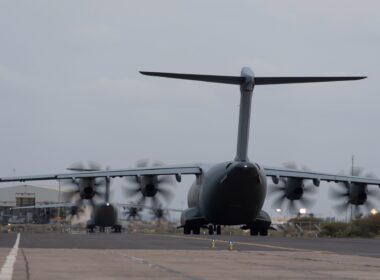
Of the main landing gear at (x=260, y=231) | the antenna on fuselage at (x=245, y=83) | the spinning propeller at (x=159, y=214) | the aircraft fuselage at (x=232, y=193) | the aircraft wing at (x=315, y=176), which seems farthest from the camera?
the spinning propeller at (x=159, y=214)

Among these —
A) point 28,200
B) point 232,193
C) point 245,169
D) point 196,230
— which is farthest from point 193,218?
point 28,200

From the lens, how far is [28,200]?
142 m

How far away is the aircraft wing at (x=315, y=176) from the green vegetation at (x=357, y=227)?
1058 cm

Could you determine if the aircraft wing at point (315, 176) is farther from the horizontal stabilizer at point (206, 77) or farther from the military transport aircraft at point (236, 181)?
the horizontal stabilizer at point (206, 77)

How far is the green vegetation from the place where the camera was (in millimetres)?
62362

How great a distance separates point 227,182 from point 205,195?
4.01m

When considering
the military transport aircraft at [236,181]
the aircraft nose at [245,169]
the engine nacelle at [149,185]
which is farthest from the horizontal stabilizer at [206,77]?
the engine nacelle at [149,185]

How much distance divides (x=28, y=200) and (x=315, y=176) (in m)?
96.7

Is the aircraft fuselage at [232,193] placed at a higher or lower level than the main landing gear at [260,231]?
higher

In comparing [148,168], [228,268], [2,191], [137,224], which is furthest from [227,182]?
[2,191]

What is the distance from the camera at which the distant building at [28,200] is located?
13188cm

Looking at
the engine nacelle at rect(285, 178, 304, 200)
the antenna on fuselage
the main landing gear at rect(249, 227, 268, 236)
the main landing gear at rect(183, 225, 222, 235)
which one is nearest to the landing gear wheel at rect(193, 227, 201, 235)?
Answer: the main landing gear at rect(183, 225, 222, 235)

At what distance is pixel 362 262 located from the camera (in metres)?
20.4

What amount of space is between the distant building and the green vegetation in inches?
2670
